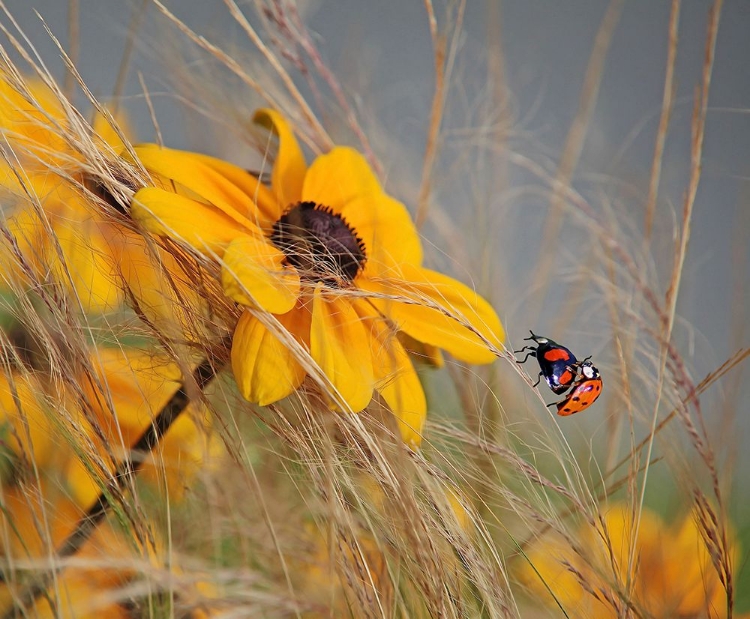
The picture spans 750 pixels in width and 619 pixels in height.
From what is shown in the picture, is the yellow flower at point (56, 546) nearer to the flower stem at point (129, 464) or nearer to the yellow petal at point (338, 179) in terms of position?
the flower stem at point (129, 464)

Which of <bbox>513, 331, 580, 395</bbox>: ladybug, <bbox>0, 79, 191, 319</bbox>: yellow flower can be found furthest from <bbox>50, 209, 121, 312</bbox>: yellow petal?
<bbox>513, 331, 580, 395</bbox>: ladybug

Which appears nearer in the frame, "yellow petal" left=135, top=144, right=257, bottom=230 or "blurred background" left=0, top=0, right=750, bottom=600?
"yellow petal" left=135, top=144, right=257, bottom=230

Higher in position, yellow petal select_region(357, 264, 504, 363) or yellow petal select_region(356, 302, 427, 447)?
yellow petal select_region(357, 264, 504, 363)

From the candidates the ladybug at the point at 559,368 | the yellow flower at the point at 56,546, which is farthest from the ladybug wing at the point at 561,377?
the yellow flower at the point at 56,546

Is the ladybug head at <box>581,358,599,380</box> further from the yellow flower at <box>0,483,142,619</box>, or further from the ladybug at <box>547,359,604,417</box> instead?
the yellow flower at <box>0,483,142,619</box>

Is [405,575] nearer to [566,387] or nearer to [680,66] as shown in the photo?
[566,387]

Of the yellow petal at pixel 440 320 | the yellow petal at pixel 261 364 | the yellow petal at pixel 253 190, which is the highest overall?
the yellow petal at pixel 440 320

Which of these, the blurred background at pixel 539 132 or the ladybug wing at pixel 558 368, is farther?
the blurred background at pixel 539 132
